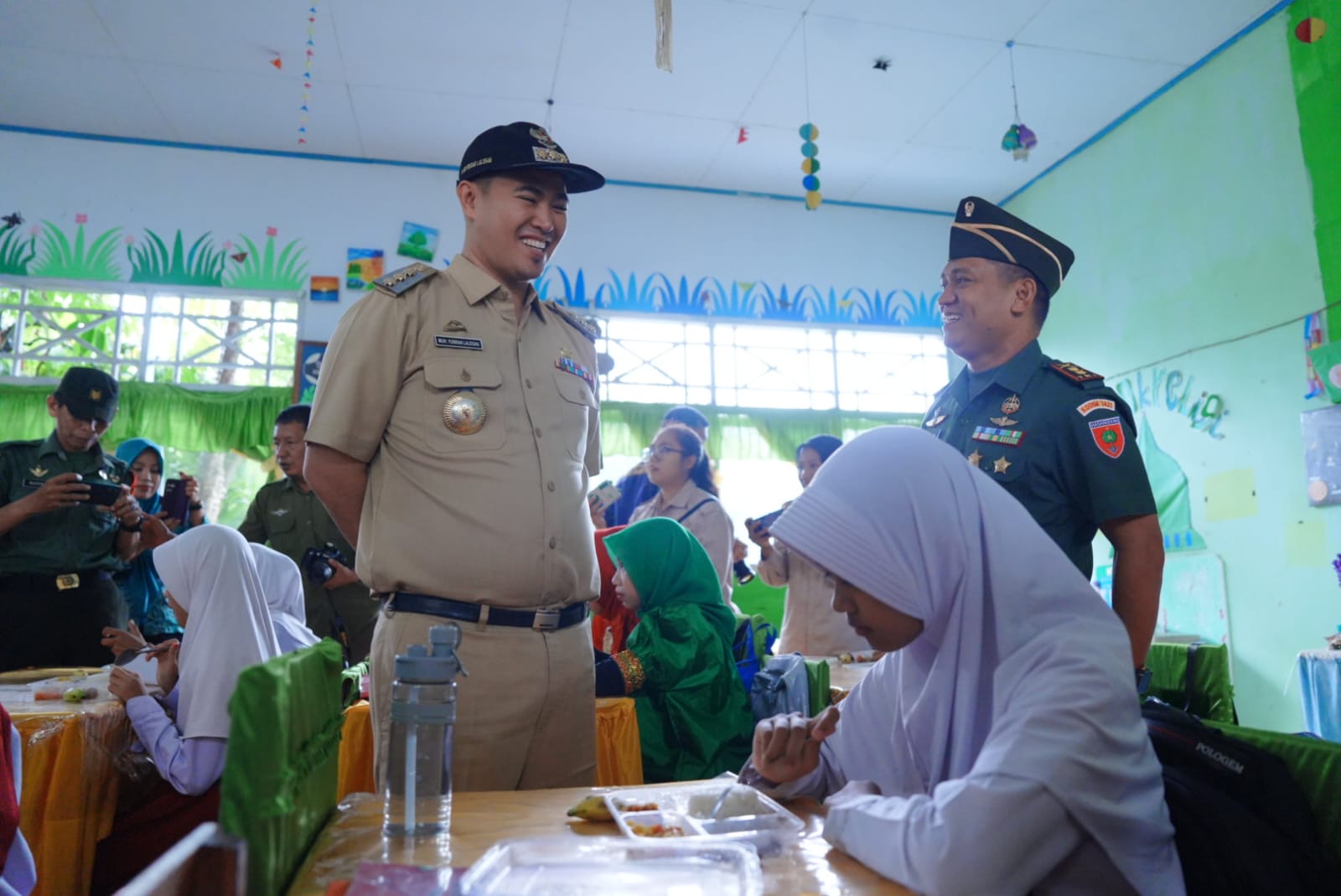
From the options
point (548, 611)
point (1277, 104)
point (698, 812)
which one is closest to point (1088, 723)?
point (698, 812)

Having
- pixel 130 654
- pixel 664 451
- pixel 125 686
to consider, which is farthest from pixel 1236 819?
pixel 664 451

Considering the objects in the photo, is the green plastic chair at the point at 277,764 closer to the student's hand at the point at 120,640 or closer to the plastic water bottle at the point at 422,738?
the plastic water bottle at the point at 422,738

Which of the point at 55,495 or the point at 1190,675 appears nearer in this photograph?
the point at 1190,675

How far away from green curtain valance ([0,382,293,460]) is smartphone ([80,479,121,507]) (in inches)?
97.4

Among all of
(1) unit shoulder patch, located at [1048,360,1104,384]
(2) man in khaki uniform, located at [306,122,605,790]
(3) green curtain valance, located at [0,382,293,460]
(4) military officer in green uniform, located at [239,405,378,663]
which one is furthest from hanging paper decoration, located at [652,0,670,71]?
(3) green curtain valance, located at [0,382,293,460]

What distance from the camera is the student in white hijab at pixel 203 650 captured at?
6.29 ft

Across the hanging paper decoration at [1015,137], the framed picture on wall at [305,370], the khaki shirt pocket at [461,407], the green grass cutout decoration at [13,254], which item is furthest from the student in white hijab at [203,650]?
the green grass cutout decoration at [13,254]

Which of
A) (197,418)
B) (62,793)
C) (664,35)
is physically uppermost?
(664,35)

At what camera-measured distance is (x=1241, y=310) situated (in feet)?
16.1

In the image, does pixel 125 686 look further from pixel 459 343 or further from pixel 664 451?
pixel 664 451

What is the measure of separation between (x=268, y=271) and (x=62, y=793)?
15.2 feet

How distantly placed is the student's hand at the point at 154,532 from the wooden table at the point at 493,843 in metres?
2.66

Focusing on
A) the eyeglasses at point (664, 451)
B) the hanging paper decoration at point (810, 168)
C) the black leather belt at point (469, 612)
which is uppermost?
the hanging paper decoration at point (810, 168)

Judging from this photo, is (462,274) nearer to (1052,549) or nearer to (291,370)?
(1052,549)
